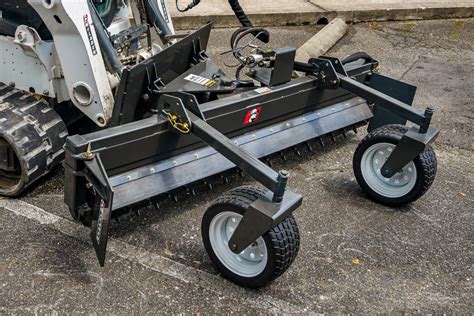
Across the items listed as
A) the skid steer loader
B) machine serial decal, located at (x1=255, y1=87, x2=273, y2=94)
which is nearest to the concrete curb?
the skid steer loader

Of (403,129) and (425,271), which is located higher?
(403,129)

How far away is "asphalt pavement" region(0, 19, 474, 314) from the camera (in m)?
3.04

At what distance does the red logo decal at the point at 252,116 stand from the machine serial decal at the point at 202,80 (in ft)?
1.05

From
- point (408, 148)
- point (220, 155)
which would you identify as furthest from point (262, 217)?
point (408, 148)

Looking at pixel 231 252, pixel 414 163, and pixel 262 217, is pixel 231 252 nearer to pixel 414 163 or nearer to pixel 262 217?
pixel 262 217

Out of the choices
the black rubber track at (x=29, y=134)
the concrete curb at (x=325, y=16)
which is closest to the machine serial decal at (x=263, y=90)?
the black rubber track at (x=29, y=134)

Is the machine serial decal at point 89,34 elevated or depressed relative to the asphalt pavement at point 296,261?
elevated

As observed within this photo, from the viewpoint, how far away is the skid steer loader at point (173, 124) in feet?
9.76

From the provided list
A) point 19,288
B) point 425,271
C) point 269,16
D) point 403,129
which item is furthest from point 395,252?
point 269,16

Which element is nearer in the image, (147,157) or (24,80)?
(147,157)

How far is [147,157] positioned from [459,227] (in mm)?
2107

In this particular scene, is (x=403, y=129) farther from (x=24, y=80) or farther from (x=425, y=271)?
(x=24, y=80)

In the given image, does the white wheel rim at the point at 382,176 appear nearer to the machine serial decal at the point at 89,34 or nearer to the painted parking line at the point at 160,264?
the painted parking line at the point at 160,264

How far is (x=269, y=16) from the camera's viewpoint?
27.1ft
